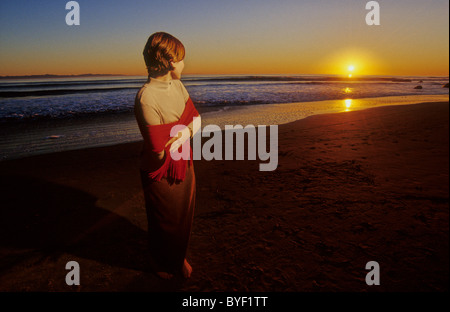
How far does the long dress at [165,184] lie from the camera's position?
2090 mm

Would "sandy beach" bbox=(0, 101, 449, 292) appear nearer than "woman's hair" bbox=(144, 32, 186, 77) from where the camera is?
No

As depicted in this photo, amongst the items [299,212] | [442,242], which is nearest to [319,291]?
[299,212]

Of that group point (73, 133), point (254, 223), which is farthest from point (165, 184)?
point (73, 133)

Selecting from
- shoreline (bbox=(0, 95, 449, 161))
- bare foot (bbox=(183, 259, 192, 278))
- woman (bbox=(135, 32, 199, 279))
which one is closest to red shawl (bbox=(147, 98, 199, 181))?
woman (bbox=(135, 32, 199, 279))

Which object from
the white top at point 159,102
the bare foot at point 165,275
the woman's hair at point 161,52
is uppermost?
the woman's hair at point 161,52

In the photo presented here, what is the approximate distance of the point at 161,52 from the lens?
81.5 inches

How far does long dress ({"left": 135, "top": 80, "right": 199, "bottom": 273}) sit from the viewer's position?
2090 mm

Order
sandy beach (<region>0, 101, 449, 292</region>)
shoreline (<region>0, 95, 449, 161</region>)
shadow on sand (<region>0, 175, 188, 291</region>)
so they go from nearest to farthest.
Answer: sandy beach (<region>0, 101, 449, 292</region>)
shadow on sand (<region>0, 175, 188, 291</region>)
shoreline (<region>0, 95, 449, 161</region>)

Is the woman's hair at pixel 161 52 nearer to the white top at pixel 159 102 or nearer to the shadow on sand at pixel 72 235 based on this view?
the white top at pixel 159 102

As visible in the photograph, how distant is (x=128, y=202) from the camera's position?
4.52m

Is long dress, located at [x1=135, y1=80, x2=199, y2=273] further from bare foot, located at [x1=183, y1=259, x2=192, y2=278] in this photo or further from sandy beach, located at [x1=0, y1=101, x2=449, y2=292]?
sandy beach, located at [x1=0, y1=101, x2=449, y2=292]

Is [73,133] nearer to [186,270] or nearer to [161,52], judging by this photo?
[186,270]

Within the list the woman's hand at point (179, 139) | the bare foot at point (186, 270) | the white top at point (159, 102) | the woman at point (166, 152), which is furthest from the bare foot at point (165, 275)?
Answer: the white top at point (159, 102)

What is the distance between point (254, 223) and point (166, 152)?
81.4 inches
